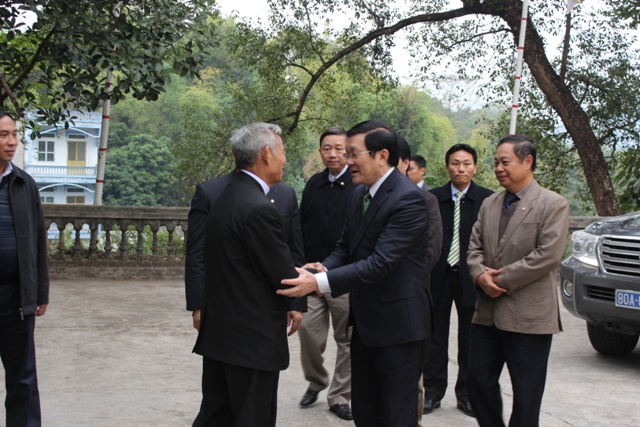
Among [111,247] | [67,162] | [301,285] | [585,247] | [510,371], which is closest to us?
[301,285]

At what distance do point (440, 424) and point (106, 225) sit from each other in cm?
737

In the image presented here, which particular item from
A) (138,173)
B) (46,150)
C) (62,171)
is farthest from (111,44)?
(46,150)

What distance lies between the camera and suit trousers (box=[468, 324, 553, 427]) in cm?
424

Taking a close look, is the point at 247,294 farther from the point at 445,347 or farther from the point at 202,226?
the point at 445,347

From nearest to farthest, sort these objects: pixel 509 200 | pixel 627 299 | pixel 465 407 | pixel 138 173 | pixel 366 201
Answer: pixel 366 201
pixel 509 200
pixel 465 407
pixel 627 299
pixel 138 173

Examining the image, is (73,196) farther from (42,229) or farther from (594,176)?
(42,229)

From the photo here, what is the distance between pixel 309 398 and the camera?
5641mm

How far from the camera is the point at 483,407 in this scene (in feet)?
14.6

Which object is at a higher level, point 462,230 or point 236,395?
point 462,230

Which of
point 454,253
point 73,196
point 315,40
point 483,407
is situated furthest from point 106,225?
point 73,196

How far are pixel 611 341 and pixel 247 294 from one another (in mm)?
4787

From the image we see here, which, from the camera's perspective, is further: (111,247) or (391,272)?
(111,247)

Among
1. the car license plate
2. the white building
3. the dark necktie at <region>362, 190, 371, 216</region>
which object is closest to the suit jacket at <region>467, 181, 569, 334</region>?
the dark necktie at <region>362, 190, 371, 216</region>

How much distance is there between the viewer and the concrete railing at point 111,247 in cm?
1128
